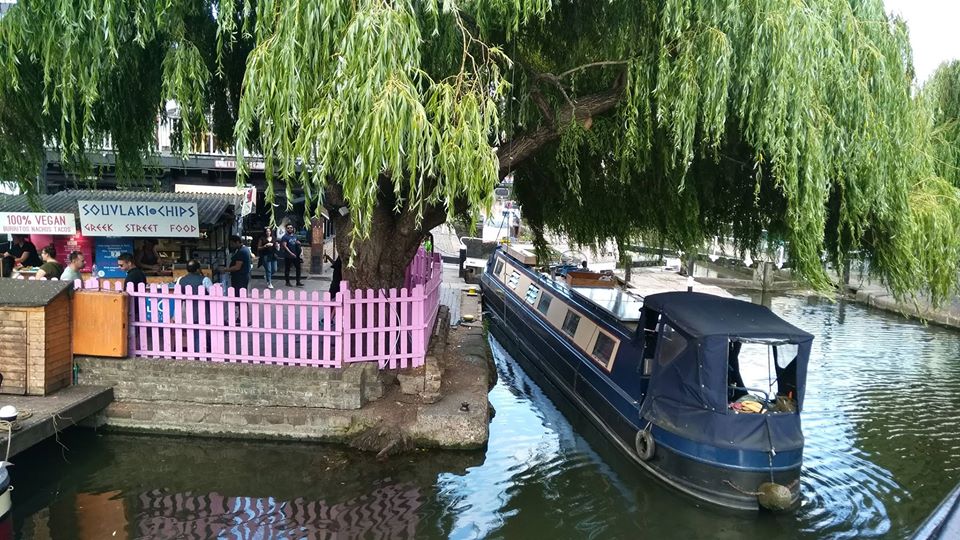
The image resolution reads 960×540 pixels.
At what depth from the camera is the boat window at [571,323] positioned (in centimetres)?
1084

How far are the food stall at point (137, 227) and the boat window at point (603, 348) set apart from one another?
7.12 meters

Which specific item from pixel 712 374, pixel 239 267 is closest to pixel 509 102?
pixel 712 374

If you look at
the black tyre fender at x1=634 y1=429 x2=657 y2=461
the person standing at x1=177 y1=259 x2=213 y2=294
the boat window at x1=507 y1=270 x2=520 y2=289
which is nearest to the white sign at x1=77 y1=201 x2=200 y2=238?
the person standing at x1=177 y1=259 x2=213 y2=294

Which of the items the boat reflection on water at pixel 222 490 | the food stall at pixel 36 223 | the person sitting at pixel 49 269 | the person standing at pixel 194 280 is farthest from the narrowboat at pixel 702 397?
the food stall at pixel 36 223

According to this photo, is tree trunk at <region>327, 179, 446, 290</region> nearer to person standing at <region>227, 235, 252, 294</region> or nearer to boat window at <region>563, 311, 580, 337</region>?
boat window at <region>563, 311, 580, 337</region>

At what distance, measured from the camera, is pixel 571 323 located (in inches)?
436

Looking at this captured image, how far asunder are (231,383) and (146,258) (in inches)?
188

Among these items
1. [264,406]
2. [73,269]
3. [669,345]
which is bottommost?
[264,406]

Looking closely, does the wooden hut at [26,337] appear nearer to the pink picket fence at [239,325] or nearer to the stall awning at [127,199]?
the pink picket fence at [239,325]

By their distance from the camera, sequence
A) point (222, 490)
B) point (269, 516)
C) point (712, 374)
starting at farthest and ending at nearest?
point (712, 374) → point (222, 490) → point (269, 516)

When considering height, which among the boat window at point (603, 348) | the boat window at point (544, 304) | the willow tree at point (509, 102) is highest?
the willow tree at point (509, 102)

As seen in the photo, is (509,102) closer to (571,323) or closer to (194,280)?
(571,323)

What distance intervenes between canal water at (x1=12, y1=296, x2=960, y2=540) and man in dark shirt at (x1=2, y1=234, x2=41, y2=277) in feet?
16.9

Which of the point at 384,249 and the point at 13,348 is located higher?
the point at 384,249
